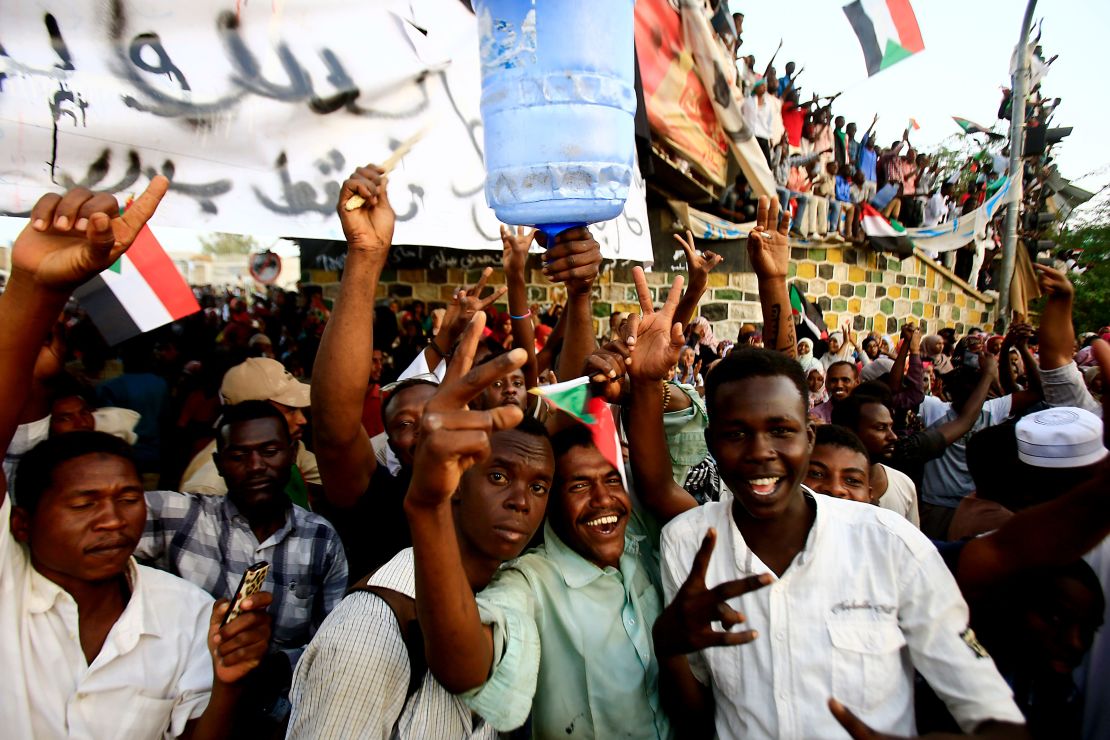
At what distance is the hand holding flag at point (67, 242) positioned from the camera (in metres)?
1.41

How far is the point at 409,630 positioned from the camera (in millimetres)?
1463

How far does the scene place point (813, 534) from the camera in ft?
5.16

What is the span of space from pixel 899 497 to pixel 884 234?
967cm

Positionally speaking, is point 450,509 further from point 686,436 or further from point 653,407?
point 686,436

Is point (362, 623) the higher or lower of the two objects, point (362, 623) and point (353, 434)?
the lower

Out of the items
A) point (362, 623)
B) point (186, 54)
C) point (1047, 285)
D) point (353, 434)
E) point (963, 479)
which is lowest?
point (963, 479)

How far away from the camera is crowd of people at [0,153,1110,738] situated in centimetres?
140

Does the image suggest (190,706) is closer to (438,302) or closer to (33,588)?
(33,588)

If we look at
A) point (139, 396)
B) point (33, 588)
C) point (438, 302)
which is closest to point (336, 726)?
point (33, 588)

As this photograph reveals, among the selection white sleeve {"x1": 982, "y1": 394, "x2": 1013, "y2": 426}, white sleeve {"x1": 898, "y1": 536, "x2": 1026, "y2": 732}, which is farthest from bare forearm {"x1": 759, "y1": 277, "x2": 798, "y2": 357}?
white sleeve {"x1": 982, "y1": 394, "x2": 1013, "y2": 426}

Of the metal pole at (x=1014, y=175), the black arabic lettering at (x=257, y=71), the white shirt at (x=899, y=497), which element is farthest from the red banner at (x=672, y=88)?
the metal pole at (x=1014, y=175)

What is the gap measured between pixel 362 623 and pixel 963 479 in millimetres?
3641

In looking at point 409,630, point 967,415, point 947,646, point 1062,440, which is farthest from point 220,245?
point 947,646

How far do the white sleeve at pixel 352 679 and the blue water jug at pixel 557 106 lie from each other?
1.26 meters
